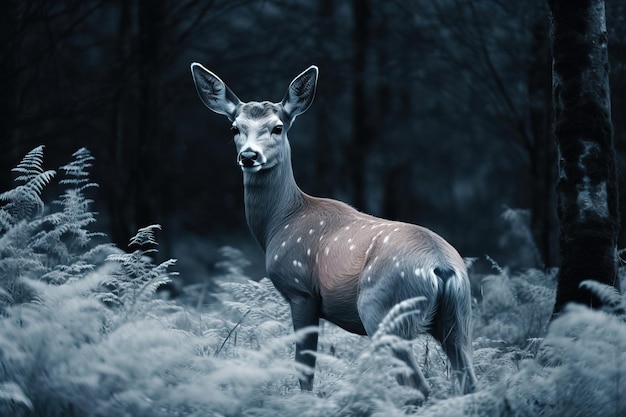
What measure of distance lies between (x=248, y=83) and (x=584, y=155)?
7.52 metres

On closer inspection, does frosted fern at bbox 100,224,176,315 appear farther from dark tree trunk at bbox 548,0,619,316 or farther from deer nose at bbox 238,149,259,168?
dark tree trunk at bbox 548,0,619,316

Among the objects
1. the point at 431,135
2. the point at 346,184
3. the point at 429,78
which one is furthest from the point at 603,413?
the point at 431,135

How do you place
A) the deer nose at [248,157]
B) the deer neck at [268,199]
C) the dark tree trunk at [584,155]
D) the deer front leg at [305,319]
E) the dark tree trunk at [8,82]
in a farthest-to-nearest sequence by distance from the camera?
the dark tree trunk at [8,82] < the deer neck at [268,199] < the deer nose at [248,157] < the deer front leg at [305,319] < the dark tree trunk at [584,155]

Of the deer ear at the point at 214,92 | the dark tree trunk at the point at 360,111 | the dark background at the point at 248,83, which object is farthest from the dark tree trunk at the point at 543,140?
the dark tree trunk at the point at 360,111

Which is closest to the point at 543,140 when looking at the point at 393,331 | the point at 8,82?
the point at 393,331

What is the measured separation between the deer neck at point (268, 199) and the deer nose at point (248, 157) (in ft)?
1.65

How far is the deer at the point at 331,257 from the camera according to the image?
201 inches

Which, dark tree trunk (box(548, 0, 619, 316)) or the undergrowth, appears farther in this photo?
dark tree trunk (box(548, 0, 619, 316))

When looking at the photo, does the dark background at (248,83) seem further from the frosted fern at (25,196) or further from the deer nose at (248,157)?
the deer nose at (248,157)

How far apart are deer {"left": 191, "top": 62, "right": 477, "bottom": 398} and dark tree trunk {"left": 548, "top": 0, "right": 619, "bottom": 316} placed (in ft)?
3.23

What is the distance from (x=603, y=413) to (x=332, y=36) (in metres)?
10.4

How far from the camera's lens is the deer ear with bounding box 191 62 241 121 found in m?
6.98

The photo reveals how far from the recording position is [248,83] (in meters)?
12.6

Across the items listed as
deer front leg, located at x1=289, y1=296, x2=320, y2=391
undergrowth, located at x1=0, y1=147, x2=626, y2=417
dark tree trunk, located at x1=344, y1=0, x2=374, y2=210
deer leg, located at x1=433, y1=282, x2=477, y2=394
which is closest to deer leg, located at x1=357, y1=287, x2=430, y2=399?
undergrowth, located at x1=0, y1=147, x2=626, y2=417
